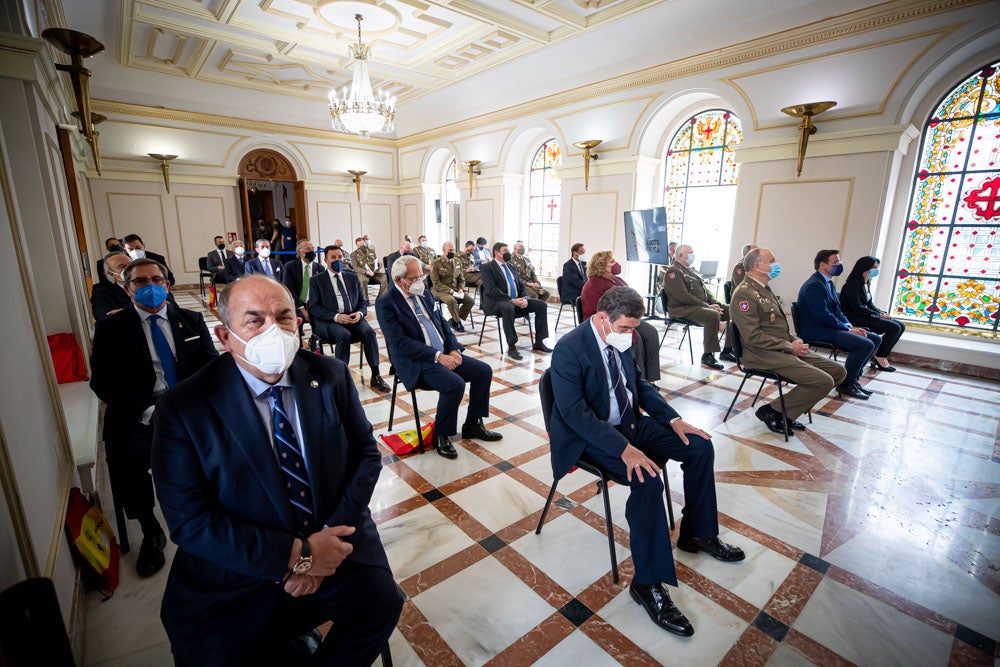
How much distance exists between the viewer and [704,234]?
26.0 ft

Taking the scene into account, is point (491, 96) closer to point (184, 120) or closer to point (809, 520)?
point (184, 120)

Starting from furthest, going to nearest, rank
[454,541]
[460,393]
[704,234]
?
[704,234], [460,393], [454,541]

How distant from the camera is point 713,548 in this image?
220cm

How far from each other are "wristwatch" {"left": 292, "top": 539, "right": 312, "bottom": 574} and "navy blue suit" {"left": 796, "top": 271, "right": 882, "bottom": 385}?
184 inches

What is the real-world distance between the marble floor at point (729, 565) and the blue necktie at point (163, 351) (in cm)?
89

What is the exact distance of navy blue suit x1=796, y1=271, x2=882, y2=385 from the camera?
4.25 meters

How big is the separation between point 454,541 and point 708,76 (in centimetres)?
721

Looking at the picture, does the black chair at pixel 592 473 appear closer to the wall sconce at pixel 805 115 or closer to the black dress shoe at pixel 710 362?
the black dress shoe at pixel 710 362

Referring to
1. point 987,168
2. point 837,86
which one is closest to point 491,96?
point 837,86

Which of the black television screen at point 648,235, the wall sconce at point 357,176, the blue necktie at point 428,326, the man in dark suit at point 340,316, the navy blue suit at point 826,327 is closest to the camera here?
the blue necktie at point 428,326

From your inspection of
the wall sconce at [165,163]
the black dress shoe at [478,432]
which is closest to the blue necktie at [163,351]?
the black dress shoe at [478,432]

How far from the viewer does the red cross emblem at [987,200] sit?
5027 mm

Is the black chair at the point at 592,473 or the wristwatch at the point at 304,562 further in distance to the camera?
the black chair at the point at 592,473

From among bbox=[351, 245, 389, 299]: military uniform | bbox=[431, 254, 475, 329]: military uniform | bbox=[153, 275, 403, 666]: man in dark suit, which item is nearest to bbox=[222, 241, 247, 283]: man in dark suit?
bbox=[351, 245, 389, 299]: military uniform
